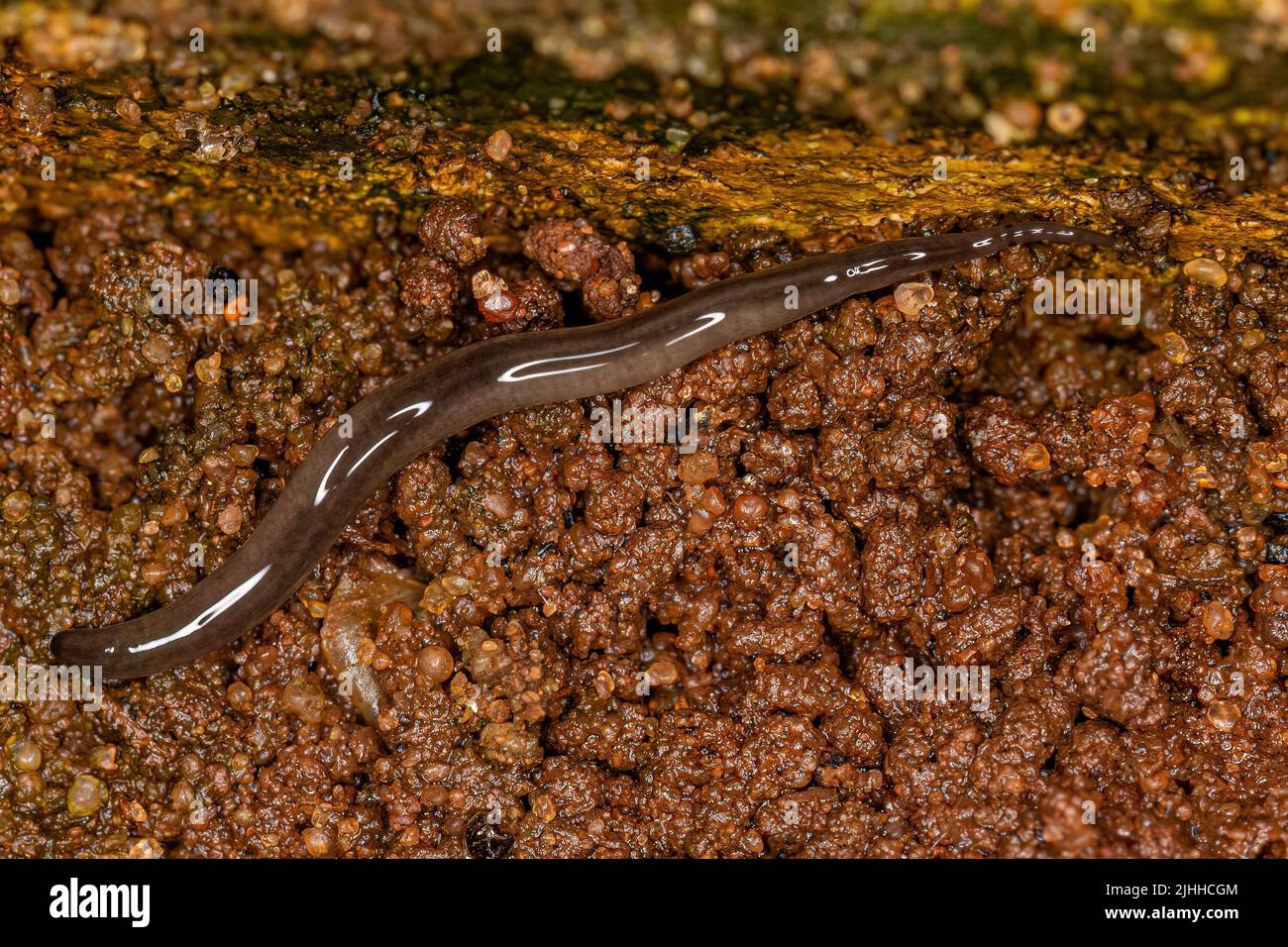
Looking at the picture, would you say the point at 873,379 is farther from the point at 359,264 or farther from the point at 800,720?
the point at 359,264

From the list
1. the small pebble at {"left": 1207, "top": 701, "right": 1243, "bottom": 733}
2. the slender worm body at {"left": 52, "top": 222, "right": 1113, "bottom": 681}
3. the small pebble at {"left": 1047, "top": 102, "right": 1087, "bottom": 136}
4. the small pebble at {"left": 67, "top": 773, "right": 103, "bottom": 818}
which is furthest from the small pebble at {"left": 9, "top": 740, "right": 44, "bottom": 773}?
the small pebble at {"left": 1207, "top": 701, "right": 1243, "bottom": 733}

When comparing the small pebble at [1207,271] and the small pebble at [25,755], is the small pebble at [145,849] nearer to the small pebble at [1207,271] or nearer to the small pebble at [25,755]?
the small pebble at [25,755]

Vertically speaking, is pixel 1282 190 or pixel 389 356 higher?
pixel 1282 190

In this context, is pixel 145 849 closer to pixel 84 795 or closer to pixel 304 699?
pixel 84 795

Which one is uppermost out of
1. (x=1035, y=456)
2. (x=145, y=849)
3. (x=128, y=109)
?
(x=128, y=109)

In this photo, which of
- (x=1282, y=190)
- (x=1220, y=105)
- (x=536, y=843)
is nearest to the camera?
(x=1220, y=105)

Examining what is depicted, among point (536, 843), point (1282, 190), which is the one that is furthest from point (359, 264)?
point (1282, 190)

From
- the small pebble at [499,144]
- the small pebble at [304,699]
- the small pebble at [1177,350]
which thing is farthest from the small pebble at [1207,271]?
the small pebble at [304,699]

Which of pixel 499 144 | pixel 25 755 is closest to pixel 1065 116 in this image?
pixel 499 144

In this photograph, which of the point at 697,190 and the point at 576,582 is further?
the point at 576,582
